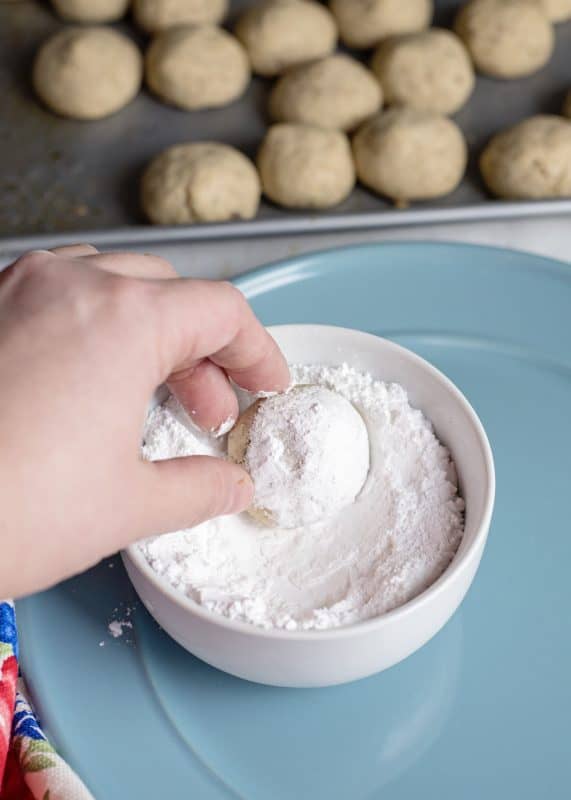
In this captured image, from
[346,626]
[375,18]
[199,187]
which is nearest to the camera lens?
[346,626]

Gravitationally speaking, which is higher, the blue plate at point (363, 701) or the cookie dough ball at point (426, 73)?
the cookie dough ball at point (426, 73)

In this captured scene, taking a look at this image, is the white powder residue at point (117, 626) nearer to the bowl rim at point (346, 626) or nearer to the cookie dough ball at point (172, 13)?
the bowl rim at point (346, 626)

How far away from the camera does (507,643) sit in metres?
0.79

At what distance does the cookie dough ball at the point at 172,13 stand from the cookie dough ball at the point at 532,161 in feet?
1.83

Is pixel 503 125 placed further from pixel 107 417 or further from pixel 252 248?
pixel 107 417

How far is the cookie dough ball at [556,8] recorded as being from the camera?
1.63 metres

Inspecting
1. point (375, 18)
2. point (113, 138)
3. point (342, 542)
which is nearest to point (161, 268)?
point (342, 542)

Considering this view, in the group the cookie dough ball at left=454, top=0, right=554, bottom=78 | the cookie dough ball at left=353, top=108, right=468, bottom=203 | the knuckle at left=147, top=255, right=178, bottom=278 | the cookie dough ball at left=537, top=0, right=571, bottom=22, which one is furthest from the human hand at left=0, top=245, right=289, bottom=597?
the cookie dough ball at left=537, top=0, right=571, bottom=22

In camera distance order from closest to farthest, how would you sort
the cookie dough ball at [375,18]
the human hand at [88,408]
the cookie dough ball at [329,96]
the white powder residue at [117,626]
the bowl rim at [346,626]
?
the human hand at [88,408]
the bowl rim at [346,626]
the white powder residue at [117,626]
the cookie dough ball at [329,96]
the cookie dough ball at [375,18]

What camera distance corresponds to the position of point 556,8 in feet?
5.38

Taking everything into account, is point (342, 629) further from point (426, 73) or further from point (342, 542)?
point (426, 73)

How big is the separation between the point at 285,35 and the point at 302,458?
1007 mm

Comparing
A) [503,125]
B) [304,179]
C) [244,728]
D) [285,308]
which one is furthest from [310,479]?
[503,125]

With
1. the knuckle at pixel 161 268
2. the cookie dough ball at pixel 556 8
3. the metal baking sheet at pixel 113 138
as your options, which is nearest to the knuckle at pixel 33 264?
the knuckle at pixel 161 268
